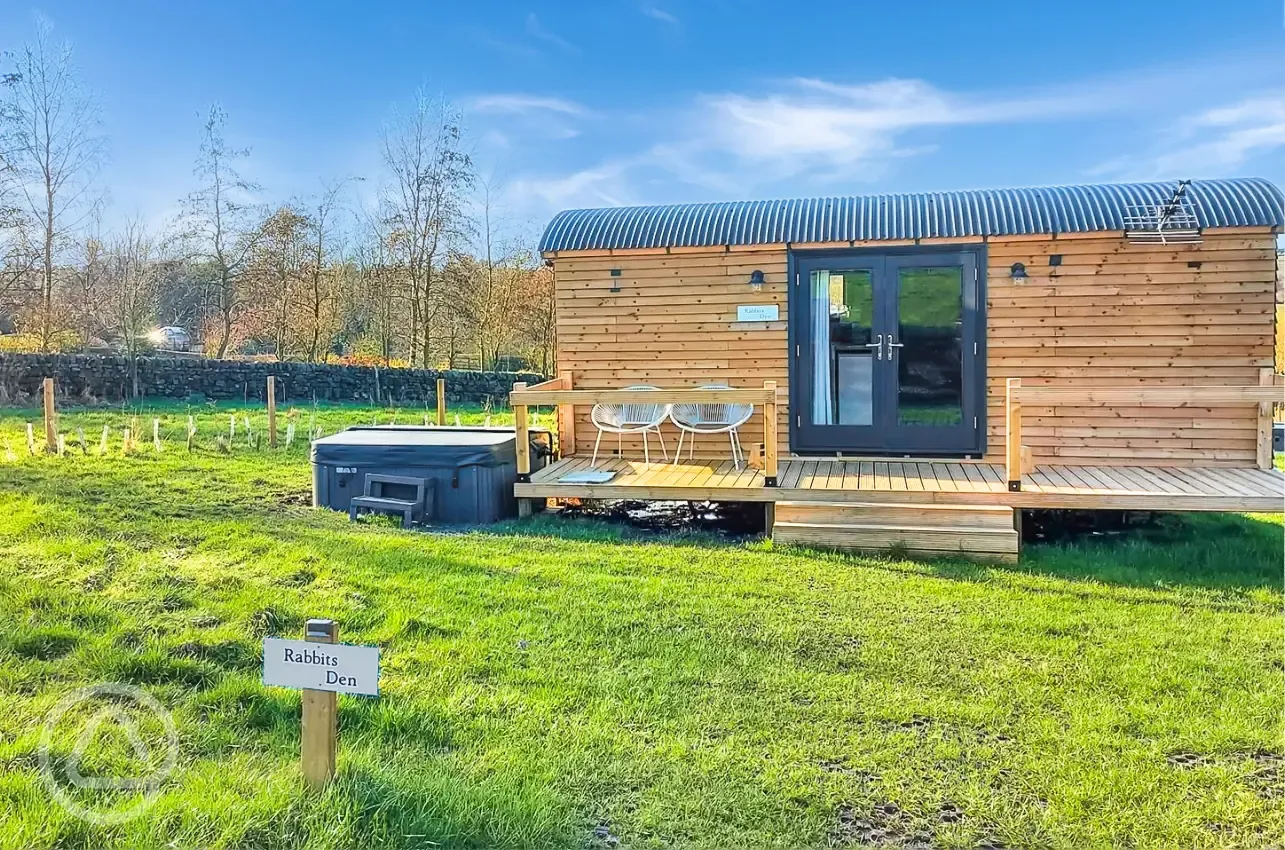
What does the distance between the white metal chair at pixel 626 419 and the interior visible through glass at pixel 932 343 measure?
208 centimetres

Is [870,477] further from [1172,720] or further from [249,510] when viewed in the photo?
[249,510]

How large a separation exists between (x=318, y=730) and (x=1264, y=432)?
23.3 ft

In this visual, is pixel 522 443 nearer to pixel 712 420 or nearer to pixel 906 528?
pixel 712 420

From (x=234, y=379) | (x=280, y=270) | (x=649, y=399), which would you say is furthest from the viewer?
(x=280, y=270)

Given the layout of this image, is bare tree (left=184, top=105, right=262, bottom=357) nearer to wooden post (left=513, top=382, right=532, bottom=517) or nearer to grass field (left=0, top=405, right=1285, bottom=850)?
wooden post (left=513, top=382, right=532, bottom=517)

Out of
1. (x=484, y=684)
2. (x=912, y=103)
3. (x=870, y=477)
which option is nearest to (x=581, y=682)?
(x=484, y=684)

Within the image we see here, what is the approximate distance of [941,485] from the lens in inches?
234

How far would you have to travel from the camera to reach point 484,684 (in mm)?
3176

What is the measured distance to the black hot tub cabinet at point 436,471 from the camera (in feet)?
21.1

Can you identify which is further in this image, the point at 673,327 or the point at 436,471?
the point at 673,327

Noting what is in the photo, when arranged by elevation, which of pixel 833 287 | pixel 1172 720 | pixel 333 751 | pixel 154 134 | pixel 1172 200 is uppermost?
pixel 154 134

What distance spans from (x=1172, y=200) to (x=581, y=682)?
6.02 metres

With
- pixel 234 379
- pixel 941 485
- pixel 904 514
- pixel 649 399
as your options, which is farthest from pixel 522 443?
pixel 234 379

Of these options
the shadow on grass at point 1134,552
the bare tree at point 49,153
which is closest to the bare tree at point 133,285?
the bare tree at point 49,153
